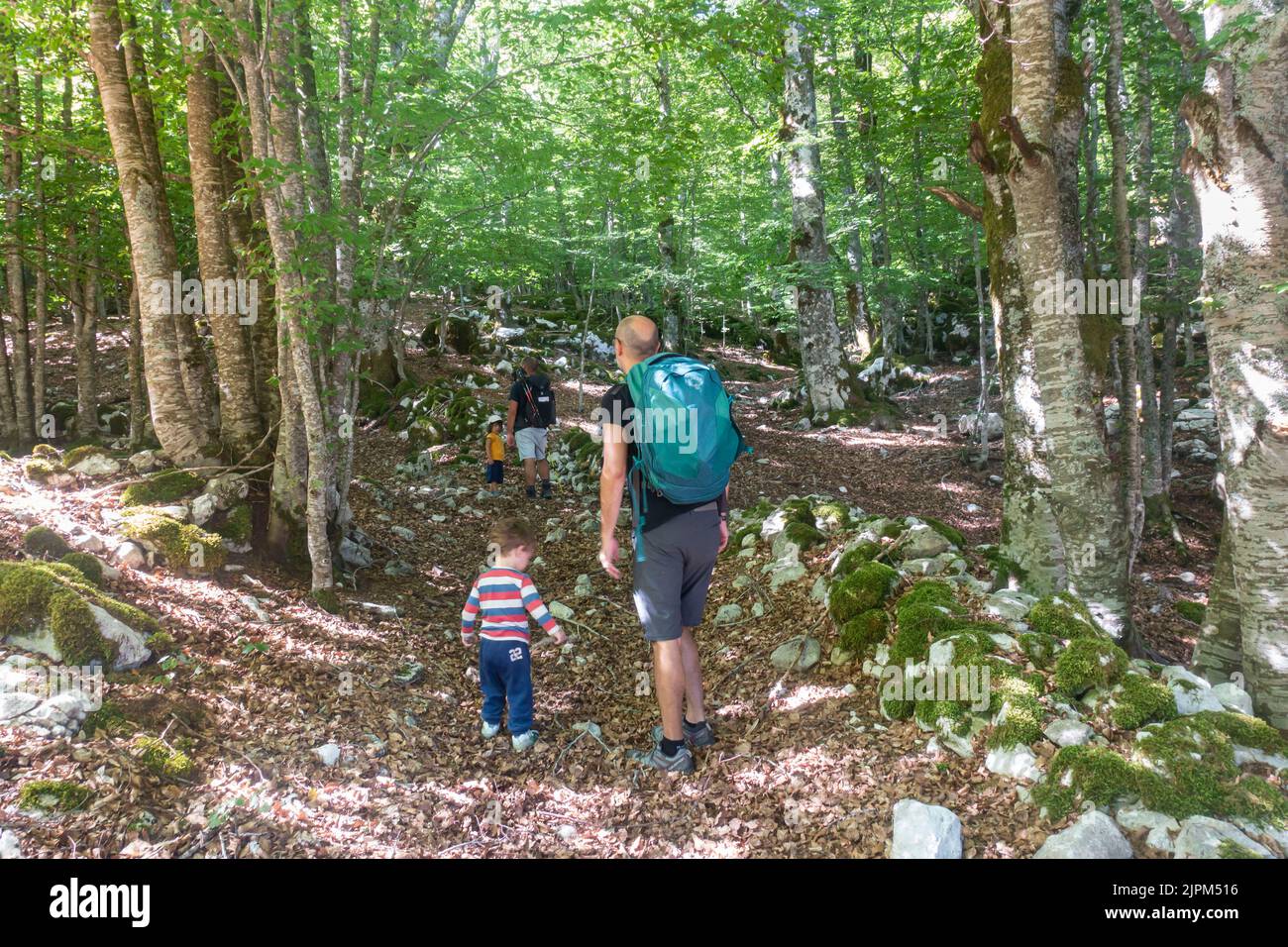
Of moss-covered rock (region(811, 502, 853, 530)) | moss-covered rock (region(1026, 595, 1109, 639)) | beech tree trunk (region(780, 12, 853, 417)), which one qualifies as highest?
beech tree trunk (region(780, 12, 853, 417))

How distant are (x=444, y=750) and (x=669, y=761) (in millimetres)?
1313

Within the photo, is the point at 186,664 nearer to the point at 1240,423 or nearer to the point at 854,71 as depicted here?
the point at 1240,423

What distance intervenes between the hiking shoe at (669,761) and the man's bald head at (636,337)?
2.18 m

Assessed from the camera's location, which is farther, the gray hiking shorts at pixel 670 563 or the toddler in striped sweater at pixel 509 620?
the toddler in striped sweater at pixel 509 620

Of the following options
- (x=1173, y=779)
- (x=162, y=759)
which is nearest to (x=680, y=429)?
(x=1173, y=779)

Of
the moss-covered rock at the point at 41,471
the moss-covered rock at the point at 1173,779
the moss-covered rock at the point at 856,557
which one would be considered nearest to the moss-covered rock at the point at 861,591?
the moss-covered rock at the point at 856,557

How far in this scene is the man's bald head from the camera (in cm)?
358

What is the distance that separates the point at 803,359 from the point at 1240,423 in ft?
33.8

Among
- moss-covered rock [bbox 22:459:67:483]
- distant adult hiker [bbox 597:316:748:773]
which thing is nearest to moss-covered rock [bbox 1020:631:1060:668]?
distant adult hiker [bbox 597:316:748:773]

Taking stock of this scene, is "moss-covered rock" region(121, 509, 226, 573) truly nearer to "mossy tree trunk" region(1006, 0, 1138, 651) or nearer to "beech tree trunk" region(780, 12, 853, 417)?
"mossy tree trunk" region(1006, 0, 1138, 651)

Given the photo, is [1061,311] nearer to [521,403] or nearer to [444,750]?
[444,750]

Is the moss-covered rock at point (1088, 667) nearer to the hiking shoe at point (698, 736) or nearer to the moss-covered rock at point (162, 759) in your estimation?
the hiking shoe at point (698, 736)

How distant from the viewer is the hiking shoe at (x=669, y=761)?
3.66 metres
